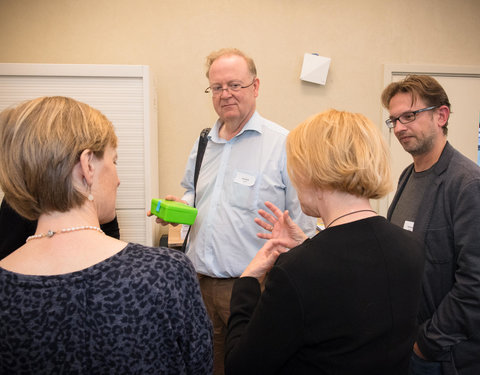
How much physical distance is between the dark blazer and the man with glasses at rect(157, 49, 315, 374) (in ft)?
1.84

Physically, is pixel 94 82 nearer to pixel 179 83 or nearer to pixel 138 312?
pixel 179 83

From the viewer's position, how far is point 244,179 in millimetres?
1768

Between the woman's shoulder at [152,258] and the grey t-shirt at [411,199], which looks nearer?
the woman's shoulder at [152,258]

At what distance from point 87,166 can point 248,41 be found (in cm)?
266

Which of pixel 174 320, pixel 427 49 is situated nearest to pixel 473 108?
pixel 427 49

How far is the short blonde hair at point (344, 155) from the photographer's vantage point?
0.89m

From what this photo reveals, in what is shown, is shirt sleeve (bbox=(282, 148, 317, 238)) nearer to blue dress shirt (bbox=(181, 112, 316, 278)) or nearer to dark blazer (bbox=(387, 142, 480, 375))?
blue dress shirt (bbox=(181, 112, 316, 278))

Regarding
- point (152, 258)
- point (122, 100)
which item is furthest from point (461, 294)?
point (122, 100)

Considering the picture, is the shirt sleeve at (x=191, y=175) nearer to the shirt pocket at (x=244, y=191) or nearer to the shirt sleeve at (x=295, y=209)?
the shirt pocket at (x=244, y=191)

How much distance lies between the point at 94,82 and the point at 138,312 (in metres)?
2.12

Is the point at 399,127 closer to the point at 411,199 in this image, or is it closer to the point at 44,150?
the point at 411,199

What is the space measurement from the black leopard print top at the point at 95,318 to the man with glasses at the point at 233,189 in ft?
3.12

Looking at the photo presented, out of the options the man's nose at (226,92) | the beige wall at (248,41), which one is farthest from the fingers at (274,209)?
the beige wall at (248,41)

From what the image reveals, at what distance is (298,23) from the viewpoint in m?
3.17
